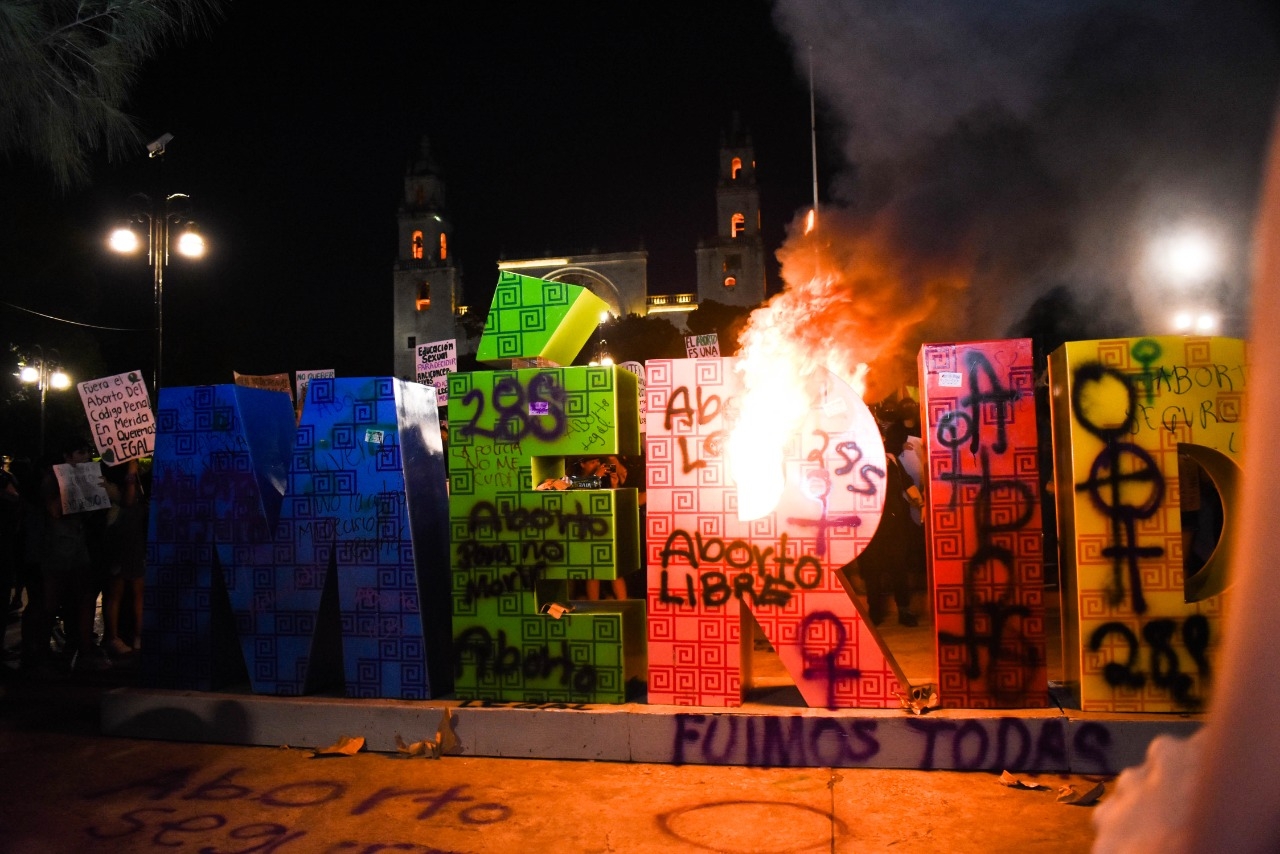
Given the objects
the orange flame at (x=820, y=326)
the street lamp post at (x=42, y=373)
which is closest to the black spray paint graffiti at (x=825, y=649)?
the orange flame at (x=820, y=326)

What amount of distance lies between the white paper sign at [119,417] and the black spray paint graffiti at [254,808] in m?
4.88

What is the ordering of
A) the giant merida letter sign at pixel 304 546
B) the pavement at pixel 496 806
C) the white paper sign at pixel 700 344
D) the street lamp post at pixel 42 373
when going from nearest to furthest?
the pavement at pixel 496 806 → the giant merida letter sign at pixel 304 546 → the white paper sign at pixel 700 344 → the street lamp post at pixel 42 373

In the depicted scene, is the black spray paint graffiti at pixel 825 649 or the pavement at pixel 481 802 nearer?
the pavement at pixel 481 802

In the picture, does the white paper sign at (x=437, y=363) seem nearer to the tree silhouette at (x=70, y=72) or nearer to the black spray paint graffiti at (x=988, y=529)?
the tree silhouette at (x=70, y=72)

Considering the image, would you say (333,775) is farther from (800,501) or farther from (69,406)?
(69,406)

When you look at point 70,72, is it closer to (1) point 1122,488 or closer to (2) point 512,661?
(2) point 512,661

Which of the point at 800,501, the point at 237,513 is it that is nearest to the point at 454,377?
the point at 237,513

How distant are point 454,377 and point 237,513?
6.58ft

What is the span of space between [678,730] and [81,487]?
21.2 ft

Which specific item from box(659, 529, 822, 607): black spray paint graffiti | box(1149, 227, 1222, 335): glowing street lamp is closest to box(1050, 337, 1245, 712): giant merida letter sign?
box(1149, 227, 1222, 335): glowing street lamp

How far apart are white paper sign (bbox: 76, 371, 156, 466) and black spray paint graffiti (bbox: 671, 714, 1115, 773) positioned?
7.03 metres

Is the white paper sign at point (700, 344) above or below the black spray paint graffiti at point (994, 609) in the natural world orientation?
above

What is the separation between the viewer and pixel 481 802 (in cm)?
516

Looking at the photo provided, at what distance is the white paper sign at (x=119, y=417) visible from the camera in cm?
950
